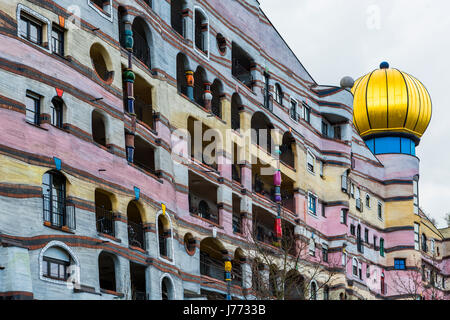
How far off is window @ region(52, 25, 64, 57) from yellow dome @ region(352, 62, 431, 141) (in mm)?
29798

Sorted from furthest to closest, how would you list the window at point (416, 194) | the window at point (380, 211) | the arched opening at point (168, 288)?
the window at point (416, 194) < the window at point (380, 211) < the arched opening at point (168, 288)

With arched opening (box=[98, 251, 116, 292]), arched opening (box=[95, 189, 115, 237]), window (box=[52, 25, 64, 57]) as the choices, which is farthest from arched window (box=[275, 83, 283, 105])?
window (box=[52, 25, 64, 57])

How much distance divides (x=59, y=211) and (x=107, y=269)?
482cm

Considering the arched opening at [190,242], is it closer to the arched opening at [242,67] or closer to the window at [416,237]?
the arched opening at [242,67]

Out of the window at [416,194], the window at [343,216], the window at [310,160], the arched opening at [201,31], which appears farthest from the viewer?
the window at [416,194]

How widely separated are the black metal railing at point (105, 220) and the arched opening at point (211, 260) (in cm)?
726

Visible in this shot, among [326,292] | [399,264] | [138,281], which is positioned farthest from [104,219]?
[399,264]

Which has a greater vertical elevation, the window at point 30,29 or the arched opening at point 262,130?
the arched opening at point 262,130

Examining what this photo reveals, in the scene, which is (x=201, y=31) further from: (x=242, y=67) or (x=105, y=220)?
(x=105, y=220)

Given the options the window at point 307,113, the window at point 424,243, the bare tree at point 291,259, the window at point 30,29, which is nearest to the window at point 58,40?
the window at point 30,29

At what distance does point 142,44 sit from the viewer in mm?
27531

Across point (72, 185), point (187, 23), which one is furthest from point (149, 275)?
point (187, 23)

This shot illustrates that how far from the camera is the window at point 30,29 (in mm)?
21141
